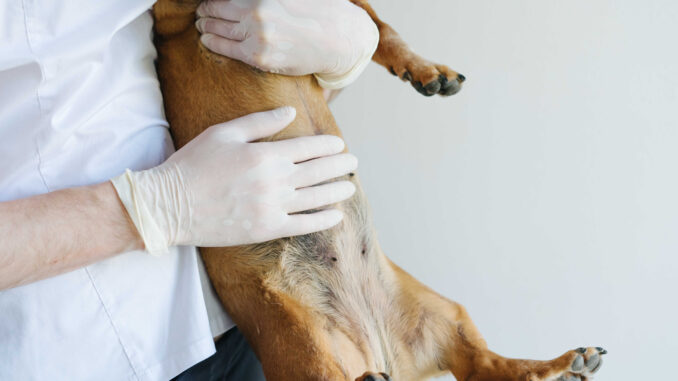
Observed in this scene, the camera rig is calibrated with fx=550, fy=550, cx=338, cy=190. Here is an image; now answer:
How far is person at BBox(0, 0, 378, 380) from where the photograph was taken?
955 mm

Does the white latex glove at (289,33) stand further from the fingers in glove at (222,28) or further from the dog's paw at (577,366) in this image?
the dog's paw at (577,366)

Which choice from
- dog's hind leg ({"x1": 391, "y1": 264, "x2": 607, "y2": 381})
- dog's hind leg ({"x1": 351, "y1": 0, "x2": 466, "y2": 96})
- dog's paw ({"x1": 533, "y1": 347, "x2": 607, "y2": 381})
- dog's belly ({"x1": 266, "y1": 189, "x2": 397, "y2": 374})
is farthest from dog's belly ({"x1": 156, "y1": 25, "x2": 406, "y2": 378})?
dog's paw ({"x1": 533, "y1": 347, "x2": 607, "y2": 381})

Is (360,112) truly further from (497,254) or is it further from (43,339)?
(43,339)

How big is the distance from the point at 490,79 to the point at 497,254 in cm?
64

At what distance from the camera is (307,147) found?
1.24 m

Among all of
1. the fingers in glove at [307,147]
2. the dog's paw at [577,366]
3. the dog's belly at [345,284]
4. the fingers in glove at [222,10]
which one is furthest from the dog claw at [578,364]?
the fingers in glove at [222,10]

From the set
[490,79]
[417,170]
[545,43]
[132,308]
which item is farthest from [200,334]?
[545,43]

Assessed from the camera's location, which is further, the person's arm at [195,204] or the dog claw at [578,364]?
the dog claw at [578,364]

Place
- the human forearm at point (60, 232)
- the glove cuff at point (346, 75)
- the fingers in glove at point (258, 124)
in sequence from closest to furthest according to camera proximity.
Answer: the human forearm at point (60, 232) → the fingers in glove at point (258, 124) → the glove cuff at point (346, 75)

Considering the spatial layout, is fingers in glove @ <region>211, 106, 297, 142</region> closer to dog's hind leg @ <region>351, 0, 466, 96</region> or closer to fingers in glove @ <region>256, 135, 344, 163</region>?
fingers in glove @ <region>256, 135, 344, 163</region>

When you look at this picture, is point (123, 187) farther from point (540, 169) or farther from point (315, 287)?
point (540, 169)

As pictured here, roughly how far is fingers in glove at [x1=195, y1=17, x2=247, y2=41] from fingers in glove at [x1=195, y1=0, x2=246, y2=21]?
0.01m

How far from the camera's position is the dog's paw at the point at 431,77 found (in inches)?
56.6

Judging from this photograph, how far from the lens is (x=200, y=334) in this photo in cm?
113
